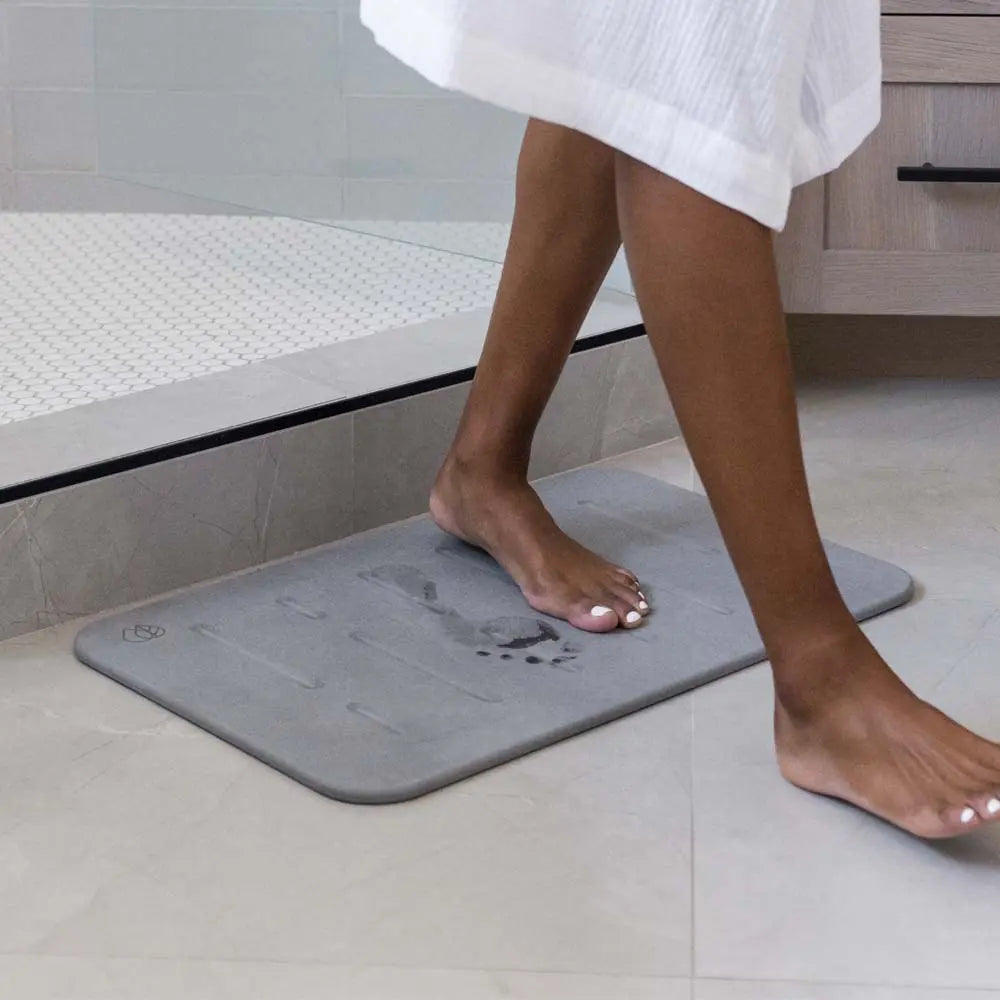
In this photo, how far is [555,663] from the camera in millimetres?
1379

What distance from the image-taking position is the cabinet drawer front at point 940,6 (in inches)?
72.1

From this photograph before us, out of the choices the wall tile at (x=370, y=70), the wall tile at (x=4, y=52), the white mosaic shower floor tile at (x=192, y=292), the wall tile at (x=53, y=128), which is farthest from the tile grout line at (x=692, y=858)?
the wall tile at (x=4, y=52)

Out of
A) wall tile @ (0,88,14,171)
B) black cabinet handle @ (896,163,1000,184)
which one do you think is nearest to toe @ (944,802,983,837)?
black cabinet handle @ (896,163,1000,184)

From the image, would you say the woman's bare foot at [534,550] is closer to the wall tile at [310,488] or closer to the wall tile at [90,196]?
the wall tile at [310,488]

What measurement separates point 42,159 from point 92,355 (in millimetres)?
992

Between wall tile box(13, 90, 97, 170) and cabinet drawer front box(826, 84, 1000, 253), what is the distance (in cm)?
125

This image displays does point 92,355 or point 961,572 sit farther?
point 92,355

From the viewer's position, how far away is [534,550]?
1486mm

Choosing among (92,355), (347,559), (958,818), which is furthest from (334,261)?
(958,818)

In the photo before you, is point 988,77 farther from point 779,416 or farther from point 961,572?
point 779,416

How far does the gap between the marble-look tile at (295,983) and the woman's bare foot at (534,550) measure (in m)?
0.46

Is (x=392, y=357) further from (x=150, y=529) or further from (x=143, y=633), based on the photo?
(x=143, y=633)

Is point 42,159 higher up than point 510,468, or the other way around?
point 42,159

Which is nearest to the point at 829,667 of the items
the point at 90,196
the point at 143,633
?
the point at 143,633
